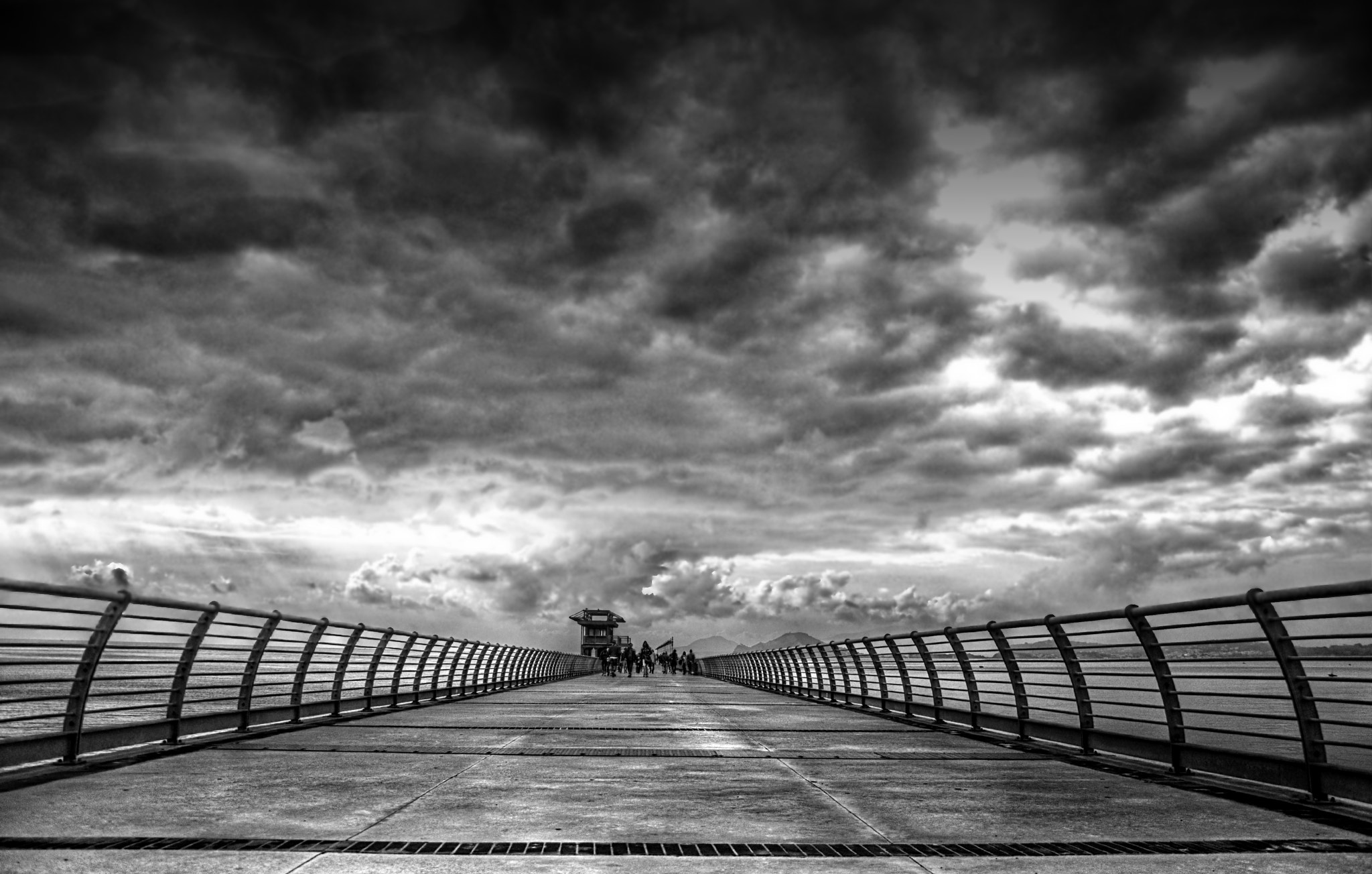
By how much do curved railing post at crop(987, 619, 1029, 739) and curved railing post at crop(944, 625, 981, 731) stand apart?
0.89m

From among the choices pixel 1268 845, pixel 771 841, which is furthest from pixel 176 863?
pixel 1268 845

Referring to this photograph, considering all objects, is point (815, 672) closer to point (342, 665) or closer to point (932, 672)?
point (932, 672)

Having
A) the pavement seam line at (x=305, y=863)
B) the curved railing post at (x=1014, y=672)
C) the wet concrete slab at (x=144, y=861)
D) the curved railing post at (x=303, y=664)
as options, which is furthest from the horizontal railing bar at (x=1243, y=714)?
the curved railing post at (x=303, y=664)

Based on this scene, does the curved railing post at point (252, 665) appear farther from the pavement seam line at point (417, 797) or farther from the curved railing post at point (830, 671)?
the curved railing post at point (830, 671)

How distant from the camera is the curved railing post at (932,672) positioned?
14.7 meters

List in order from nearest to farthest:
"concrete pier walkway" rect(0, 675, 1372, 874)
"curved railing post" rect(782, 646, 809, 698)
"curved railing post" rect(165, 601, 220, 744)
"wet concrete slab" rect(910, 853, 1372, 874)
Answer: "wet concrete slab" rect(910, 853, 1372, 874), "concrete pier walkway" rect(0, 675, 1372, 874), "curved railing post" rect(165, 601, 220, 744), "curved railing post" rect(782, 646, 809, 698)

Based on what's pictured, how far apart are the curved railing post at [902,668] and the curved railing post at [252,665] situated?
9.02m

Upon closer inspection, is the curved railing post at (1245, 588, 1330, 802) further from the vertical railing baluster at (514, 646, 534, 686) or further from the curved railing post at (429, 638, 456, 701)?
the vertical railing baluster at (514, 646, 534, 686)

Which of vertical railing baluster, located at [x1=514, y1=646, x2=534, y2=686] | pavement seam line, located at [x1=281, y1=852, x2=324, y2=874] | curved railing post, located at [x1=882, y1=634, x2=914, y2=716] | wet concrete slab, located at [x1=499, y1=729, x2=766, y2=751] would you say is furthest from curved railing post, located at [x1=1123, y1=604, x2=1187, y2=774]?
vertical railing baluster, located at [x1=514, y1=646, x2=534, y2=686]

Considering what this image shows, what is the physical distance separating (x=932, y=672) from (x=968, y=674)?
138 cm

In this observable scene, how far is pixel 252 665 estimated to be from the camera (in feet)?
38.8

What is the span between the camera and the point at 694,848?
5184 mm

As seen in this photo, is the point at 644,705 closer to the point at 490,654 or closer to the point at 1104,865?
the point at 490,654

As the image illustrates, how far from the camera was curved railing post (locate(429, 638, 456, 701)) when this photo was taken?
20984mm
